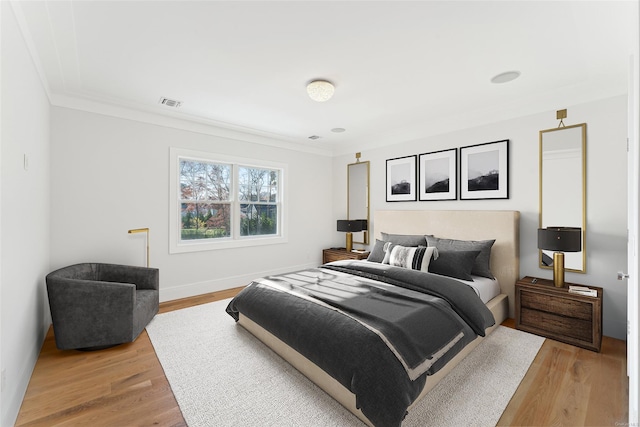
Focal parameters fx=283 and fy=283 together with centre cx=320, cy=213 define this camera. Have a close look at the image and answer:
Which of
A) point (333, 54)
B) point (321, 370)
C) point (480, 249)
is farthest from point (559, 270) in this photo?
point (333, 54)

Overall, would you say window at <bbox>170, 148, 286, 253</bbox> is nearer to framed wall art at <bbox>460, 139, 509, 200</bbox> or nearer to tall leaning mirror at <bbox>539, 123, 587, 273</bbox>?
framed wall art at <bbox>460, 139, 509, 200</bbox>

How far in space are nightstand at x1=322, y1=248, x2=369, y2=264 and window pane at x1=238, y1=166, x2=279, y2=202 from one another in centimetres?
145

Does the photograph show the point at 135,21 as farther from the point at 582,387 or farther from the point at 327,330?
the point at 582,387

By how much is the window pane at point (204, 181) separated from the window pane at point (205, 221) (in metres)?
0.14

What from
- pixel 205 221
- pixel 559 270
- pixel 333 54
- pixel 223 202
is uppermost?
pixel 333 54

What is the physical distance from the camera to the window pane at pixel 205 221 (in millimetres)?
4211

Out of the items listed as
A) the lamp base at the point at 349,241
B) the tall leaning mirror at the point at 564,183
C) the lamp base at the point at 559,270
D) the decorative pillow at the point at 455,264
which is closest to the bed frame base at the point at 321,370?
the decorative pillow at the point at 455,264

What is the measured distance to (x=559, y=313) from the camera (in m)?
2.78

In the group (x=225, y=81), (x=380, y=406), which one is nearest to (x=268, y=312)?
(x=380, y=406)

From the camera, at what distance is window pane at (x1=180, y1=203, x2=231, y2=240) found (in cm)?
421

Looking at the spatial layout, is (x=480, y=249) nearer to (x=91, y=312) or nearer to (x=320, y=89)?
(x=320, y=89)

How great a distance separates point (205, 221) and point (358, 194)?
273 cm

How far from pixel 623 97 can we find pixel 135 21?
171 inches

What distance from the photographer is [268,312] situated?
8.29ft
